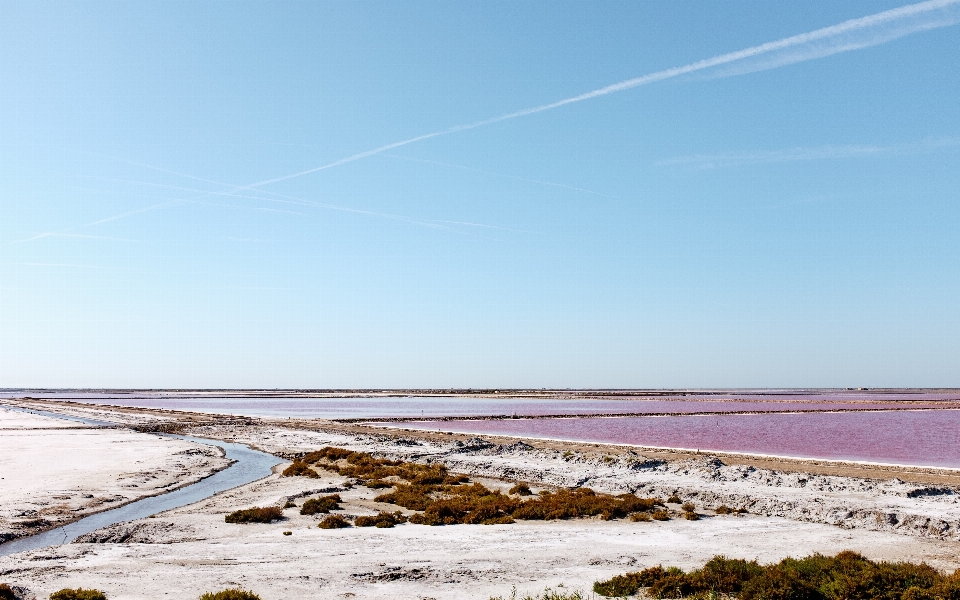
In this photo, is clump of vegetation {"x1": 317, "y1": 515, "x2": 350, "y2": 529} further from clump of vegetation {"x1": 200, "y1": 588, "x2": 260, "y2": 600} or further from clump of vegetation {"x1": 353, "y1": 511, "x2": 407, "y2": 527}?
clump of vegetation {"x1": 200, "y1": 588, "x2": 260, "y2": 600}

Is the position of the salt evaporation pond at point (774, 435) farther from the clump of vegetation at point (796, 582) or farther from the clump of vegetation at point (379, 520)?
the clump of vegetation at point (379, 520)

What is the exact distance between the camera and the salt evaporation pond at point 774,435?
123ft

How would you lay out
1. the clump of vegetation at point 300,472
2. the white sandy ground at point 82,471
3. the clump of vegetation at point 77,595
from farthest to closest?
the clump of vegetation at point 300,472 → the white sandy ground at point 82,471 → the clump of vegetation at point 77,595

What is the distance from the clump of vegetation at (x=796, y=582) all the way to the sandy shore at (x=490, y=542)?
1246 mm

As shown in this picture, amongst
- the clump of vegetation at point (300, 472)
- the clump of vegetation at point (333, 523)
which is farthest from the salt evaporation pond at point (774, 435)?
the clump of vegetation at point (333, 523)

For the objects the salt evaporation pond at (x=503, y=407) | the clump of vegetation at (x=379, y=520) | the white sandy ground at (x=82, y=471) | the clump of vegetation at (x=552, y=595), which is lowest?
the salt evaporation pond at (x=503, y=407)

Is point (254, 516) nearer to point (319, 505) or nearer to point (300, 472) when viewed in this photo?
point (319, 505)

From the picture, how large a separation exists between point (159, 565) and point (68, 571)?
174 centimetres

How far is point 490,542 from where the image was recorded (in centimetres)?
1772

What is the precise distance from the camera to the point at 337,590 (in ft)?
44.3

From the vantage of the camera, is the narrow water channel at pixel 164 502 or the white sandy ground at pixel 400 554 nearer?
the white sandy ground at pixel 400 554

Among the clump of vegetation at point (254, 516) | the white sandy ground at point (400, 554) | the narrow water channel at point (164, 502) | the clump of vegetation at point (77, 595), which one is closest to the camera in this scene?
the clump of vegetation at point (77, 595)

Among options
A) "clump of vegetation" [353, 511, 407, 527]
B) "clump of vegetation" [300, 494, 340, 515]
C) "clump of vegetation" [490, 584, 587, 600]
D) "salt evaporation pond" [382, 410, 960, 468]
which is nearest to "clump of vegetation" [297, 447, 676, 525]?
"clump of vegetation" [300, 494, 340, 515]

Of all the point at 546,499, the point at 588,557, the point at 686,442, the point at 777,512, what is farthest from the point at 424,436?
the point at 588,557
